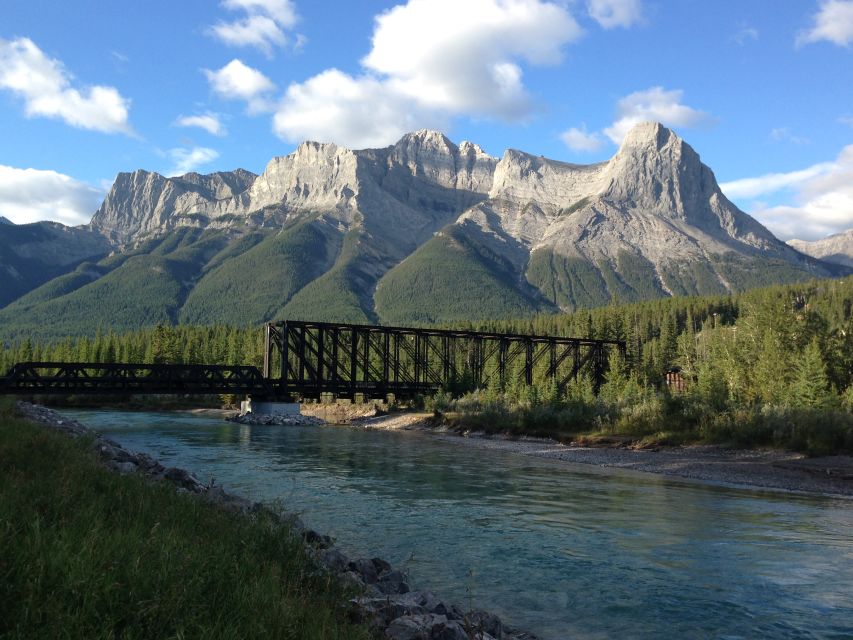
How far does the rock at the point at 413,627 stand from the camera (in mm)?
7961

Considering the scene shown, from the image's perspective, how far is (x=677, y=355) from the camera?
13638 cm

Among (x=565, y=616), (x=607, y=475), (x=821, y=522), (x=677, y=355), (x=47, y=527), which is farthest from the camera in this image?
(x=677, y=355)

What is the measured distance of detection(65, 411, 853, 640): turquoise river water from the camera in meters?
11.2

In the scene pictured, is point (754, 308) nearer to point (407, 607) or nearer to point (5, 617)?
point (407, 607)

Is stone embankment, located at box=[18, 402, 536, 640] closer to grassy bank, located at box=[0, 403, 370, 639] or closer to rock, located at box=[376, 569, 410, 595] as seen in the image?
rock, located at box=[376, 569, 410, 595]

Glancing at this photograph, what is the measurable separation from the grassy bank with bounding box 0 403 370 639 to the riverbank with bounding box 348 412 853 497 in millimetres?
25773

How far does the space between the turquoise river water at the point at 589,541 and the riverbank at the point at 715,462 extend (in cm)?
288

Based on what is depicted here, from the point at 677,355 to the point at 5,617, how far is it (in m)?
144

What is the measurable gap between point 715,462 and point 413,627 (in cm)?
3092

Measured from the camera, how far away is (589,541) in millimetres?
16188

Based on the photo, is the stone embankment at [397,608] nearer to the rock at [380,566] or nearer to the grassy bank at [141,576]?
the rock at [380,566]

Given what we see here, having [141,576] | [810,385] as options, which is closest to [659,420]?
[810,385]

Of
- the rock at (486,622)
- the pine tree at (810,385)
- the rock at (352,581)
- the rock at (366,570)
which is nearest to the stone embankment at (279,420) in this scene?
the pine tree at (810,385)

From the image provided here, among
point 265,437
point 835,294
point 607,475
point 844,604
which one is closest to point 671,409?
point 607,475
